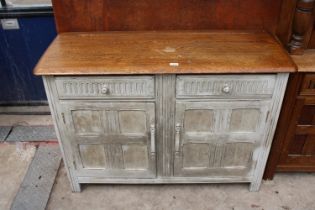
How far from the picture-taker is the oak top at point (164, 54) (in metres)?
1.43

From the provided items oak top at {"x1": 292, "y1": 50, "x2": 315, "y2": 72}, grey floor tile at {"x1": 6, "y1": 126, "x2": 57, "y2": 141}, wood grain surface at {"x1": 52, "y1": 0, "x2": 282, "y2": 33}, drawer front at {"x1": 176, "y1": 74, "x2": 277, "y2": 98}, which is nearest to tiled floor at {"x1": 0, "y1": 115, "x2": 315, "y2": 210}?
grey floor tile at {"x1": 6, "y1": 126, "x2": 57, "y2": 141}

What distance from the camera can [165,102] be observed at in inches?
61.7

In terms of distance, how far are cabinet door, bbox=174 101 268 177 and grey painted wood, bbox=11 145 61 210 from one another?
2.93 ft

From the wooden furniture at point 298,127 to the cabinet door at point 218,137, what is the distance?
0.18m

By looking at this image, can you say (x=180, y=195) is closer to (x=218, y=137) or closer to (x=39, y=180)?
(x=218, y=137)

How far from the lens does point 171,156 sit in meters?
1.79

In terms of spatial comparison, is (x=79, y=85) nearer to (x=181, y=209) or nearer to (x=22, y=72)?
(x=181, y=209)

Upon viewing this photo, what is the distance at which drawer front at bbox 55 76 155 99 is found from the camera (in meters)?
1.48

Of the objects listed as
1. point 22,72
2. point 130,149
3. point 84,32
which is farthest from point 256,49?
point 22,72

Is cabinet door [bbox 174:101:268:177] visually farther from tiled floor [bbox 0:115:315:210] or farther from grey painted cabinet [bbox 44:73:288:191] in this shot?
tiled floor [bbox 0:115:315:210]

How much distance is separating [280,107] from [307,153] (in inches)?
20.9

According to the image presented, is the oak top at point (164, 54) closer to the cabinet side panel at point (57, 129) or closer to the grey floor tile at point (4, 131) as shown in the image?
the cabinet side panel at point (57, 129)

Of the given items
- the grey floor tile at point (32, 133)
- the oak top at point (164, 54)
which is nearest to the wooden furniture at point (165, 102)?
the oak top at point (164, 54)

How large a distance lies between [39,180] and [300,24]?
6.25 ft
